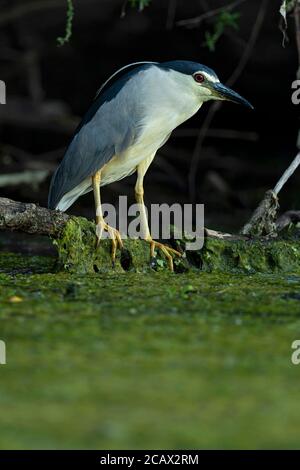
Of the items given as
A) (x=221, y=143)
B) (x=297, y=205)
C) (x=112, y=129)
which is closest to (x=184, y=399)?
(x=112, y=129)

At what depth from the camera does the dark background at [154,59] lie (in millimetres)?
7797

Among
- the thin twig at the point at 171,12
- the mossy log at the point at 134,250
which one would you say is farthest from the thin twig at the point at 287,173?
the thin twig at the point at 171,12

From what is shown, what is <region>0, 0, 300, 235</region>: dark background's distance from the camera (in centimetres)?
780

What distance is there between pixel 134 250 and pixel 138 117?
2.29 ft

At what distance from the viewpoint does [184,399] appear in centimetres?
234

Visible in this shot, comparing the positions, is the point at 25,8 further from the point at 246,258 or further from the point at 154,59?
the point at 246,258

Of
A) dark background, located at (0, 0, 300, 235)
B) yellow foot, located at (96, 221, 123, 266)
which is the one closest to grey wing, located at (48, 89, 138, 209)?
yellow foot, located at (96, 221, 123, 266)

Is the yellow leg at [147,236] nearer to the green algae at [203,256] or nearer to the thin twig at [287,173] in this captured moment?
the green algae at [203,256]

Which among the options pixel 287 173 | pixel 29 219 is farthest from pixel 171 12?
pixel 29 219

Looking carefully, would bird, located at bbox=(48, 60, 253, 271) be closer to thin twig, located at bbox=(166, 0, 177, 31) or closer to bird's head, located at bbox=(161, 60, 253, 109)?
bird's head, located at bbox=(161, 60, 253, 109)

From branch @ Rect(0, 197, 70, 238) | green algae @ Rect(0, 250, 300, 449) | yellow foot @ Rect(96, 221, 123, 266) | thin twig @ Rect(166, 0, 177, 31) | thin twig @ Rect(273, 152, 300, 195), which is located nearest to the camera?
green algae @ Rect(0, 250, 300, 449)

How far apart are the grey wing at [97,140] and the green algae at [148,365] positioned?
0.99m

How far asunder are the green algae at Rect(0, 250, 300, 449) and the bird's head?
1.18 m

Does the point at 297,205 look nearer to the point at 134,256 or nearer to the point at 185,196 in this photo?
the point at 185,196
